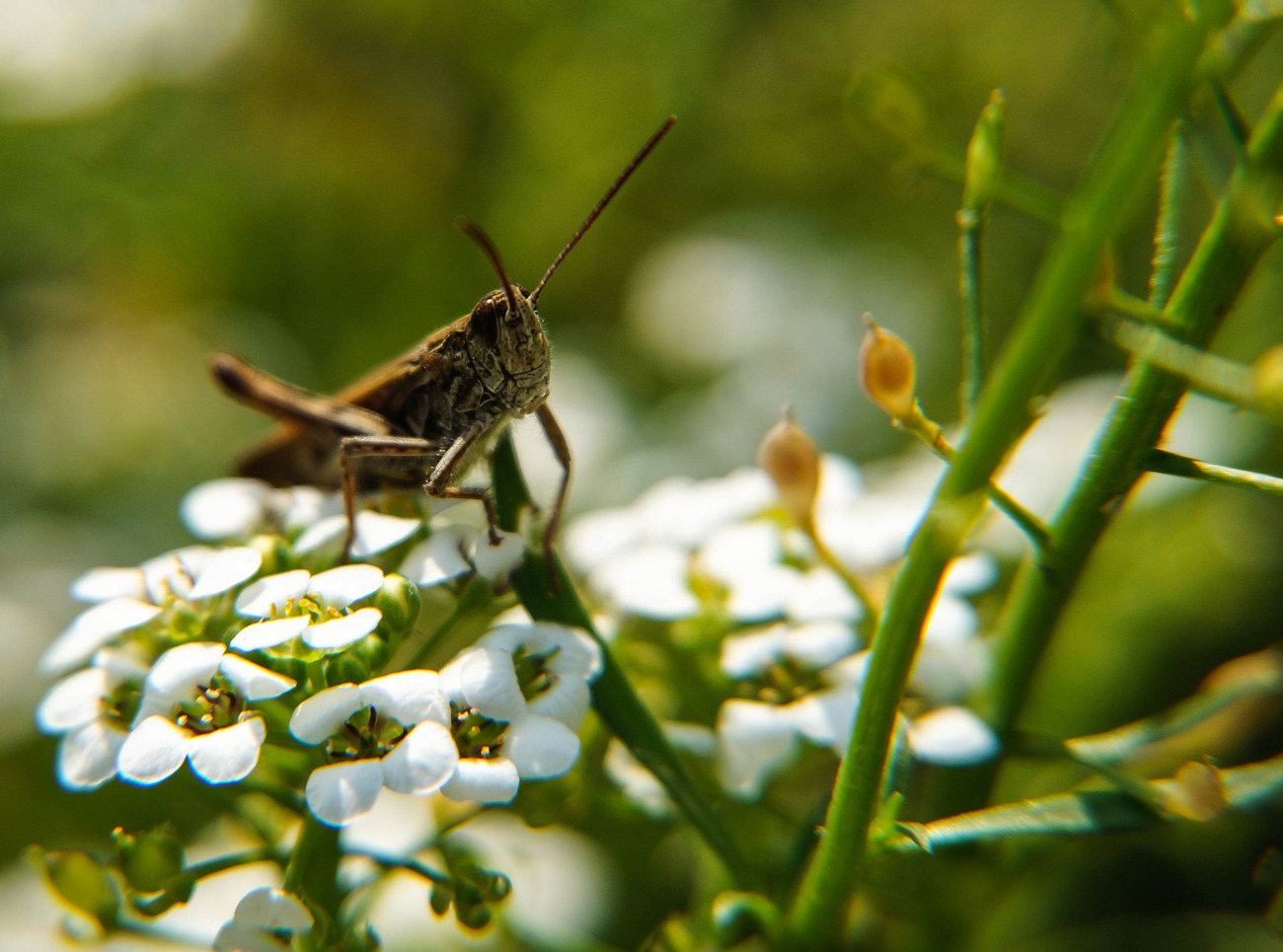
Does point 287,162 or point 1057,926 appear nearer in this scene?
point 1057,926

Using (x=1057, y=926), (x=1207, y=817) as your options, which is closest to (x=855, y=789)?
(x=1207, y=817)

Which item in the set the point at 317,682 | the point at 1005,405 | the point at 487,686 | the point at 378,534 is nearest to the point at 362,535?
the point at 378,534

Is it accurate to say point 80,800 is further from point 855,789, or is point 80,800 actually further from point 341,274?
point 855,789

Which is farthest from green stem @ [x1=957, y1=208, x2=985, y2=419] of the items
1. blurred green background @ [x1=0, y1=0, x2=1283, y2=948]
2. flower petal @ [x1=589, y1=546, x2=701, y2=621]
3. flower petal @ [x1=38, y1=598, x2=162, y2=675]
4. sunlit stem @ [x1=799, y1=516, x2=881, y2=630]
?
blurred green background @ [x1=0, y1=0, x2=1283, y2=948]

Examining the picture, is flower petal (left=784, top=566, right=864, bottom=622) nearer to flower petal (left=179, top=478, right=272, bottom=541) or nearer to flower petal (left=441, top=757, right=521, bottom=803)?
flower petal (left=441, top=757, right=521, bottom=803)

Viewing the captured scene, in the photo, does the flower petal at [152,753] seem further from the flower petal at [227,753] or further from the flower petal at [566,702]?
the flower petal at [566,702]
